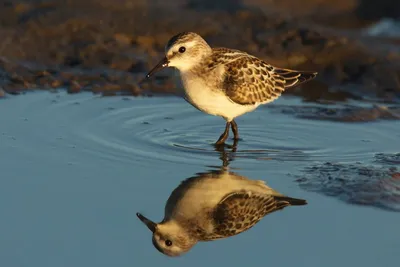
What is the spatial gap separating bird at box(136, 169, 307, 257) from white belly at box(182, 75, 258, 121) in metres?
0.99

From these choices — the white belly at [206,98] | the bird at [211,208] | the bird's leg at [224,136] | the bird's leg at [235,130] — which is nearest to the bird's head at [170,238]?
the bird at [211,208]

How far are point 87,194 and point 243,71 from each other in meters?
2.63

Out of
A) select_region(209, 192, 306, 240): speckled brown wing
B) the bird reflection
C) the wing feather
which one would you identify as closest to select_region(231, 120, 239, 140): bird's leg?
the wing feather

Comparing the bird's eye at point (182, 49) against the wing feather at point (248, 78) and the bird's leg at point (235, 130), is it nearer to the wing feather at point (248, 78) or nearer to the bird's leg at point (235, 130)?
the wing feather at point (248, 78)

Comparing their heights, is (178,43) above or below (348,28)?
below

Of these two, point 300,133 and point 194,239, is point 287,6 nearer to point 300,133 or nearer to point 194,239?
point 300,133

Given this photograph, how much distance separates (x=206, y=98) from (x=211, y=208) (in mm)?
1889

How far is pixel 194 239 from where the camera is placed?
7641mm

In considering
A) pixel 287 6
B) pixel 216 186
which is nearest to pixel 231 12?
pixel 287 6

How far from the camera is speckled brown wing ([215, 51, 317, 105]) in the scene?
1014cm

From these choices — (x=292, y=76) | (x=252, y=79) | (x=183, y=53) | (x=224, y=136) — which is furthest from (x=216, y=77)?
(x=292, y=76)

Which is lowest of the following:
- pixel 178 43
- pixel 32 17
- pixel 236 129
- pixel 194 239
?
pixel 194 239

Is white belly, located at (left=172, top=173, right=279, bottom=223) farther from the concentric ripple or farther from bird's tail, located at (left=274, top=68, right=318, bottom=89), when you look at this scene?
bird's tail, located at (left=274, top=68, right=318, bottom=89)

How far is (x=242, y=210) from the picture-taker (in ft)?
27.0
